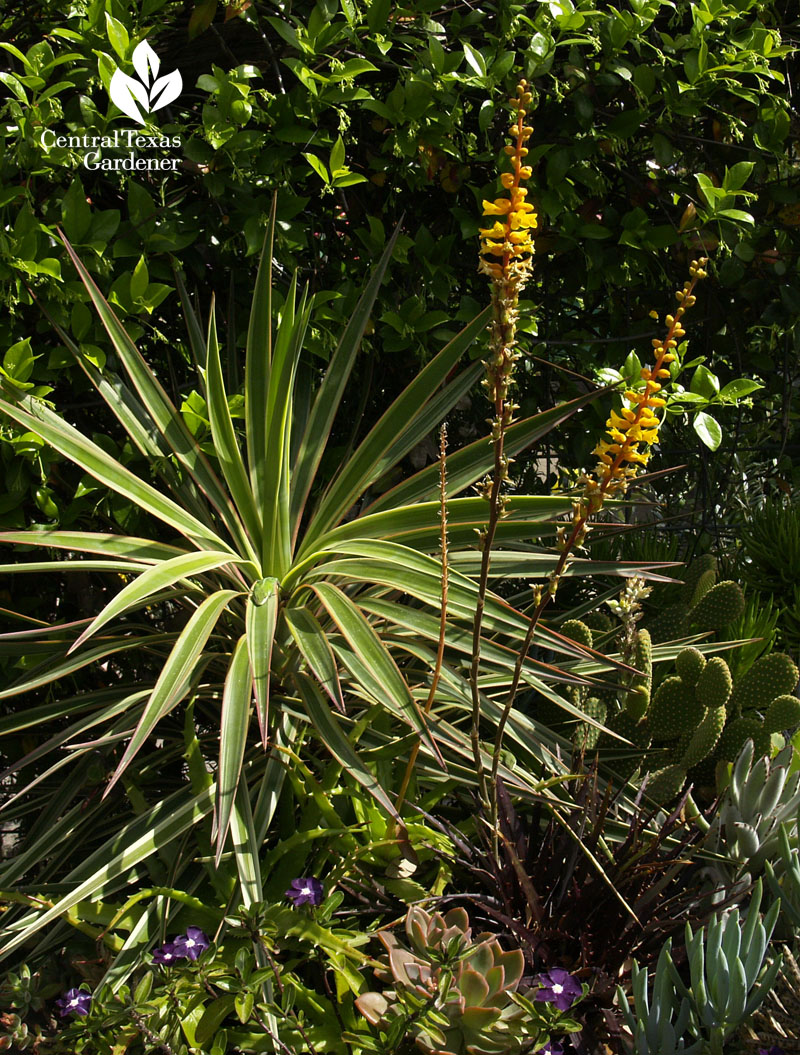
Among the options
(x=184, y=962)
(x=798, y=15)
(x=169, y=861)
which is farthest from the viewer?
(x=798, y=15)

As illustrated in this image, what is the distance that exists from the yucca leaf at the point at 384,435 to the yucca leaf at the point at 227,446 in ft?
0.44

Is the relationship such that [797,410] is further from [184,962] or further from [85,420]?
[184,962]

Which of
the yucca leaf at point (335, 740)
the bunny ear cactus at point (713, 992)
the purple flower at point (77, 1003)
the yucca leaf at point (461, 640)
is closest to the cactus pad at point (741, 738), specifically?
the yucca leaf at point (461, 640)

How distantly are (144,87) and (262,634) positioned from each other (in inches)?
46.3

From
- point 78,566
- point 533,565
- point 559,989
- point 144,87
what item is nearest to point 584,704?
point 533,565

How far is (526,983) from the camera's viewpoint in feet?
4.46

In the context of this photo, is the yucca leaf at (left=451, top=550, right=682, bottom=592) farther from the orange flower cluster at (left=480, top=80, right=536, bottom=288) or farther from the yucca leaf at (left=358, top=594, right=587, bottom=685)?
the orange flower cluster at (left=480, top=80, right=536, bottom=288)

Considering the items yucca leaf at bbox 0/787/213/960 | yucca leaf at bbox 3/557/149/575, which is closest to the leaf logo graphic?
yucca leaf at bbox 3/557/149/575

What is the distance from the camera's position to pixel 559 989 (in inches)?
50.7

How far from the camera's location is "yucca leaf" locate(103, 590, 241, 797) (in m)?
1.39

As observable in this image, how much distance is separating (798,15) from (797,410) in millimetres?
1119

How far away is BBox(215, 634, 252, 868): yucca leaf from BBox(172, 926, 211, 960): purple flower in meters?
0.10

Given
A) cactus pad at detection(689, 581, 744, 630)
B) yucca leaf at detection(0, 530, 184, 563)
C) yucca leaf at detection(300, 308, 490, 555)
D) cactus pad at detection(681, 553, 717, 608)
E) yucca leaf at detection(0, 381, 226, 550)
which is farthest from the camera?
cactus pad at detection(681, 553, 717, 608)

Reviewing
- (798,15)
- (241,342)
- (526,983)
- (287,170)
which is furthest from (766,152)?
(526,983)
